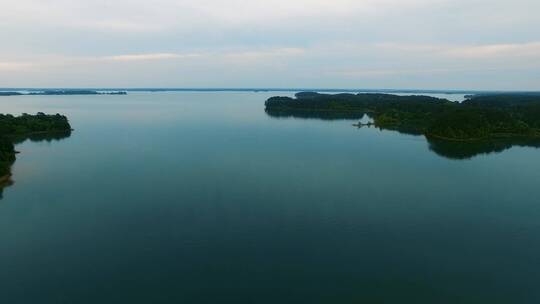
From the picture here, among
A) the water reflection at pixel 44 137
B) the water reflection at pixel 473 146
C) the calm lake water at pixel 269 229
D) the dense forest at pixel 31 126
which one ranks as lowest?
the calm lake water at pixel 269 229

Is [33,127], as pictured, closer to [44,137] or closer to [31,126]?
[31,126]

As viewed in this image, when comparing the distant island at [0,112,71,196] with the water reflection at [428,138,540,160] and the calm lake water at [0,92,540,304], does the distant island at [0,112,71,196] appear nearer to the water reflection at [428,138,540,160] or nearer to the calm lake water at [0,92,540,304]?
the calm lake water at [0,92,540,304]

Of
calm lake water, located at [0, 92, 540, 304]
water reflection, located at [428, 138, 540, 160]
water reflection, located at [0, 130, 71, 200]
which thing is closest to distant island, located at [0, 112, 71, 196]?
water reflection, located at [0, 130, 71, 200]

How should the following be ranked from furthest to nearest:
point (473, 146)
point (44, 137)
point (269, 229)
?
point (44, 137)
point (473, 146)
point (269, 229)

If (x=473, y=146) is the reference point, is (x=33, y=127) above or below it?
above

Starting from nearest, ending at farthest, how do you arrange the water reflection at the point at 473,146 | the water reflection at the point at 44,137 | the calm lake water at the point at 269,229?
the calm lake water at the point at 269,229 → the water reflection at the point at 473,146 → the water reflection at the point at 44,137

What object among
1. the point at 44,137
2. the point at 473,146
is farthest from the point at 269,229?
the point at 44,137

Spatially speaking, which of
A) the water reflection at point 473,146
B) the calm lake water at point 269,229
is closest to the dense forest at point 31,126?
the calm lake water at point 269,229

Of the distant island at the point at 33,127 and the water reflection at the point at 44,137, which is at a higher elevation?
the distant island at the point at 33,127

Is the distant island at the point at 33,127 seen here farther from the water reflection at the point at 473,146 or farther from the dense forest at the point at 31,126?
the water reflection at the point at 473,146
